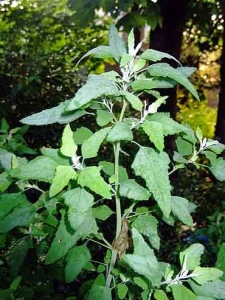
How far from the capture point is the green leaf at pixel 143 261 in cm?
Result: 86

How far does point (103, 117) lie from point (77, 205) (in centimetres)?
22

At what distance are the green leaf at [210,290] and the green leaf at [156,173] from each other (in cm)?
18

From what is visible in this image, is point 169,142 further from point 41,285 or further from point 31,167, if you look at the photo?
point 31,167

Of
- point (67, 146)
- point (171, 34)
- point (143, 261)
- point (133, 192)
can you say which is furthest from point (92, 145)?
point (171, 34)

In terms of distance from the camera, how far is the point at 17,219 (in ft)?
3.90

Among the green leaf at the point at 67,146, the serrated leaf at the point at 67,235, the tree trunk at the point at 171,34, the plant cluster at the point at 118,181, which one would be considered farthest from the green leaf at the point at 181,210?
the tree trunk at the point at 171,34

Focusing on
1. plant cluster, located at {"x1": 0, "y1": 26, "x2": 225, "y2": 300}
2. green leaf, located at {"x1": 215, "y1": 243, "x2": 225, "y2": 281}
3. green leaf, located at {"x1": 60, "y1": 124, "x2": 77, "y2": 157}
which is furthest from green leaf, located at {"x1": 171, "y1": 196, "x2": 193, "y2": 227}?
green leaf, located at {"x1": 60, "y1": 124, "x2": 77, "y2": 157}

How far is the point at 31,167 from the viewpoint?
1.00 m

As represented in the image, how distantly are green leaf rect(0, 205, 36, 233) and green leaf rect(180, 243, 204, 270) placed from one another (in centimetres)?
44

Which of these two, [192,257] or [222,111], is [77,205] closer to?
[192,257]

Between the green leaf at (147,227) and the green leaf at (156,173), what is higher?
the green leaf at (156,173)

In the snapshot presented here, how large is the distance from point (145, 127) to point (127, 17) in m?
2.27

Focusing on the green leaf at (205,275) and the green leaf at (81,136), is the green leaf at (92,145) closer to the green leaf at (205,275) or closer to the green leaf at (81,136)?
the green leaf at (81,136)

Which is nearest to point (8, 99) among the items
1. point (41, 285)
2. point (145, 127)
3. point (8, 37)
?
point (8, 37)
